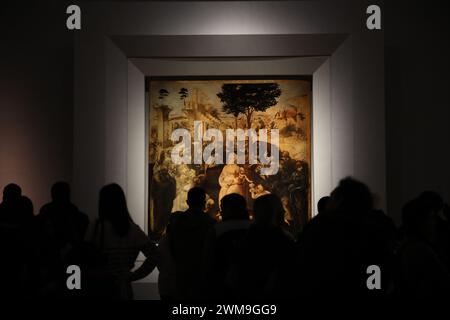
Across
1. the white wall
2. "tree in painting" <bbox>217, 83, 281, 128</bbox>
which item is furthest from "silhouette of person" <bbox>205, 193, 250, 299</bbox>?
"tree in painting" <bbox>217, 83, 281, 128</bbox>

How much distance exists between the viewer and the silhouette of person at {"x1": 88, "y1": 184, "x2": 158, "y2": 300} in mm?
6688

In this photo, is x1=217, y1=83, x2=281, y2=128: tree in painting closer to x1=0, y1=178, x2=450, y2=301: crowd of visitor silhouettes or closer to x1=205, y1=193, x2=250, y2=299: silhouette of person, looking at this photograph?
x1=0, y1=178, x2=450, y2=301: crowd of visitor silhouettes

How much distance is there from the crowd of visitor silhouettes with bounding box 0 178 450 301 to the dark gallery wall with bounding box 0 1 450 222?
5.07 m
